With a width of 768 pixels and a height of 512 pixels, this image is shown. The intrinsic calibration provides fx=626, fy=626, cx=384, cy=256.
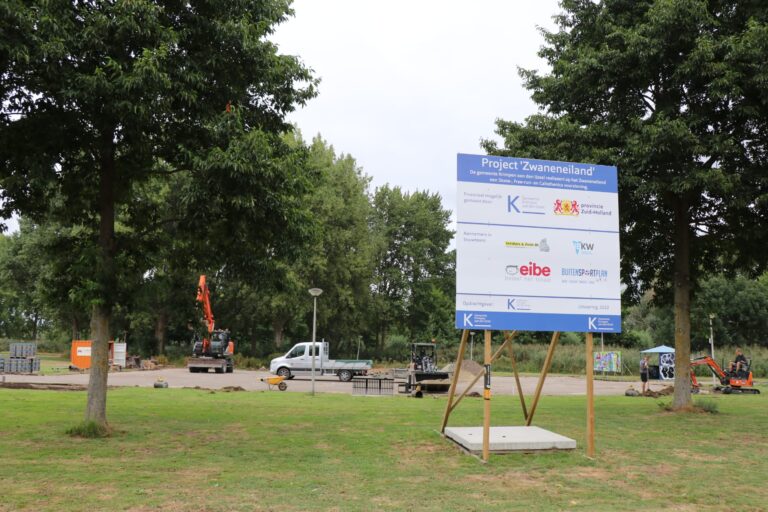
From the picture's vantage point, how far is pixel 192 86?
1061 cm

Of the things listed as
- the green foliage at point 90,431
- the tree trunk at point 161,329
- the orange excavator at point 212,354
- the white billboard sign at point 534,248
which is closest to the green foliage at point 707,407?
the white billboard sign at point 534,248

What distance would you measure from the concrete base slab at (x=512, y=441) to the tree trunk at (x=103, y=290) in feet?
19.9

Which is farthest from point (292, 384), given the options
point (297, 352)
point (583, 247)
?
point (583, 247)

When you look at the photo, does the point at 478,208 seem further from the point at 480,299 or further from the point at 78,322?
the point at 78,322

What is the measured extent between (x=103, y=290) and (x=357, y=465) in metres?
5.21

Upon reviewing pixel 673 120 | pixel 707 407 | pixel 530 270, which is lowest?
pixel 707 407

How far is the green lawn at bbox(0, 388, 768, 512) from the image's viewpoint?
671cm

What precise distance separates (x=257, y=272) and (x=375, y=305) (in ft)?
154

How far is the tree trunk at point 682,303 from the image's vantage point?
14914mm

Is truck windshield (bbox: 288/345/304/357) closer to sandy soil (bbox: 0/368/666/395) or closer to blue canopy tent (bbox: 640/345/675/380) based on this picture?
sandy soil (bbox: 0/368/666/395)

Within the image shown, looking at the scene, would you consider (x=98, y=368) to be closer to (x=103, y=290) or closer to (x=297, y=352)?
(x=103, y=290)

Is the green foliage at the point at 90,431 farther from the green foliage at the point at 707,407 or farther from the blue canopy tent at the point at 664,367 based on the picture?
the blue canopy tent at the point at 664,367

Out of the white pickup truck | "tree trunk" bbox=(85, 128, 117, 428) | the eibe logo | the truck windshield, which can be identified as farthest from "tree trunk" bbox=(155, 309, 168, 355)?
the eibe logo

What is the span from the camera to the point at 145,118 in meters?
9.49
